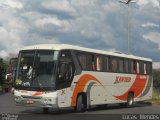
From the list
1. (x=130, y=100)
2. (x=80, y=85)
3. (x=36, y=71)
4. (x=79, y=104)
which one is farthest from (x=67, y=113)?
(x=130, y=100)

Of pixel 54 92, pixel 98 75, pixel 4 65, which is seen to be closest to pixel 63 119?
pixel 54 92

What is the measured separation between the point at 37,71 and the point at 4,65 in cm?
4244

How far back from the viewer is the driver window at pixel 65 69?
24.5 m

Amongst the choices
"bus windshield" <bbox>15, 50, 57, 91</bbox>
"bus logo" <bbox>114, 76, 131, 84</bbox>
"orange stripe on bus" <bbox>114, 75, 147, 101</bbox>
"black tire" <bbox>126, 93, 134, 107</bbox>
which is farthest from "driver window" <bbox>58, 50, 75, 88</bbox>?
"black tire" <bbox>126, 93, 134, 107</bbox>

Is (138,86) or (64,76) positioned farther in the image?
(138,86)

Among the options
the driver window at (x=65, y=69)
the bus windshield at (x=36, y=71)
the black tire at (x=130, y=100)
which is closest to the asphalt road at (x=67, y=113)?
the bus windshield at (x=36, y=71)

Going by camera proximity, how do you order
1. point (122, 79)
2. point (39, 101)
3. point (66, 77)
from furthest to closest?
point (122, 79), point (66, 77), point (39, 101)

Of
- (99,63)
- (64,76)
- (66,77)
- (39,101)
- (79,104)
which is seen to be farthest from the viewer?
(99,63)

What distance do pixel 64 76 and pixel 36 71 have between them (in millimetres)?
1339

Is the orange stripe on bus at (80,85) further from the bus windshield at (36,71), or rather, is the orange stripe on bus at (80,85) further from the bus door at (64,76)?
the bus windshield at (36,71)

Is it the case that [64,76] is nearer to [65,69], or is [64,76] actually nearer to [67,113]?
[65,69]

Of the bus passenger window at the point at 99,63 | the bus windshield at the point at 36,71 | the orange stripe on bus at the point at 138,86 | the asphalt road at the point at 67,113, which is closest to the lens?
the asphalt road at the point at 67,113

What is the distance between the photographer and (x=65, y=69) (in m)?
24.9

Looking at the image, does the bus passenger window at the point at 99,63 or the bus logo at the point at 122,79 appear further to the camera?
the bus logo at the point at 122,79
